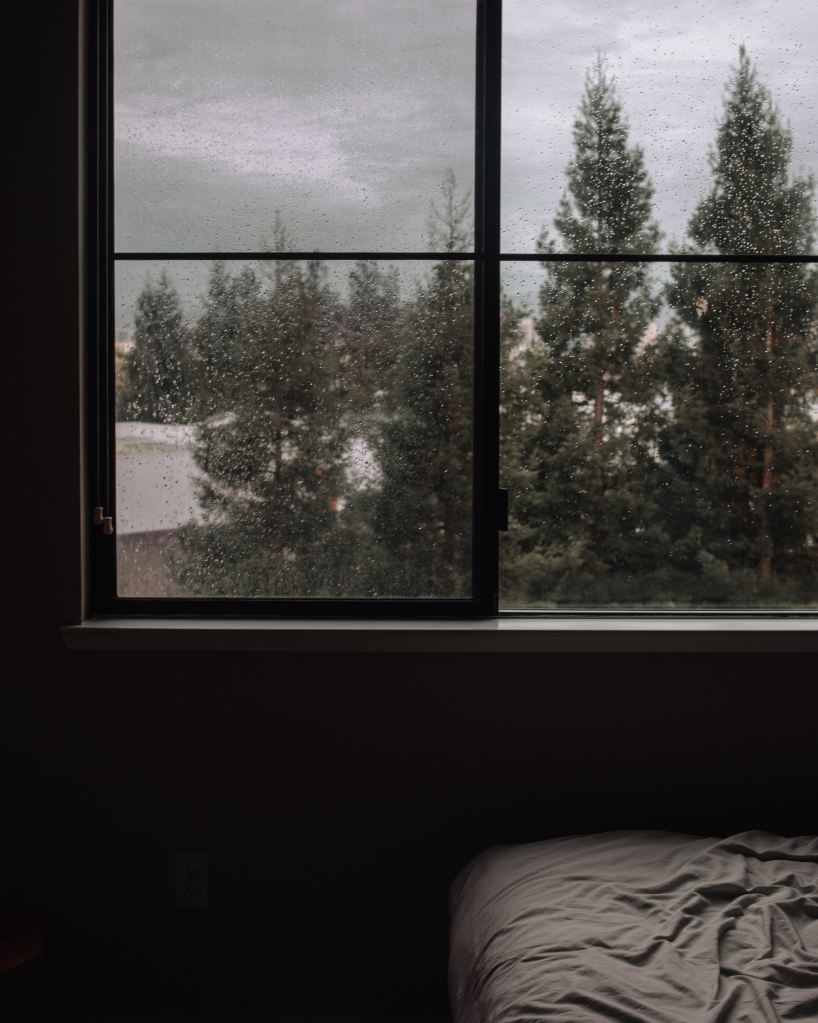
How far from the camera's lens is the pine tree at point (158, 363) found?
7.09 ft

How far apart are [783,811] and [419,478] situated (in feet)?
3.82

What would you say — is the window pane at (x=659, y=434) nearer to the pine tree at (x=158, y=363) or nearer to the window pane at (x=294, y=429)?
the window pane at (x=294, y=429)

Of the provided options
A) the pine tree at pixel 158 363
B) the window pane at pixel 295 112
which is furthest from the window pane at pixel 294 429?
the window pane at pixel 295 112

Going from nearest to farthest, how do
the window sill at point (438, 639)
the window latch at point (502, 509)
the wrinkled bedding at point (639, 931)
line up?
the wrinkled bedding at point (639, 931)
the window sill at point (438, 639)
the window latch at point (502, 509)

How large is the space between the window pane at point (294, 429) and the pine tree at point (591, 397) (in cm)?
16

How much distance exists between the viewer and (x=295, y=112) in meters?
2.15

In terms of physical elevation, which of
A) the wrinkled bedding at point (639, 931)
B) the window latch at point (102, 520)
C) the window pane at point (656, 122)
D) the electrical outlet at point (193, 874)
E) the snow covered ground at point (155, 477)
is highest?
the window pane at point (656, 122)

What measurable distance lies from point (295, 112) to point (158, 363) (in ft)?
2.27

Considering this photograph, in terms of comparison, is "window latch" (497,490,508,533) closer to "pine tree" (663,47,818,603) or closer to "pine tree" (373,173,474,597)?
"pine tree" (373,173,474,597)

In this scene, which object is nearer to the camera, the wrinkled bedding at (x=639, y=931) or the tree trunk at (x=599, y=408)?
the wrinkled bedding at (x=639, y=931)

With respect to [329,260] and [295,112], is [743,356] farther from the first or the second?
[295,112]

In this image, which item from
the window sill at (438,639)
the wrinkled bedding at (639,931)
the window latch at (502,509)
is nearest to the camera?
the wrinkled bedding at (639,931)

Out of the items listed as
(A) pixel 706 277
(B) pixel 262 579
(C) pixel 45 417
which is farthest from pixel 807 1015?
(C) pixel 45 417

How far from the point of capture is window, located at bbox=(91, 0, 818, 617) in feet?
7.04
